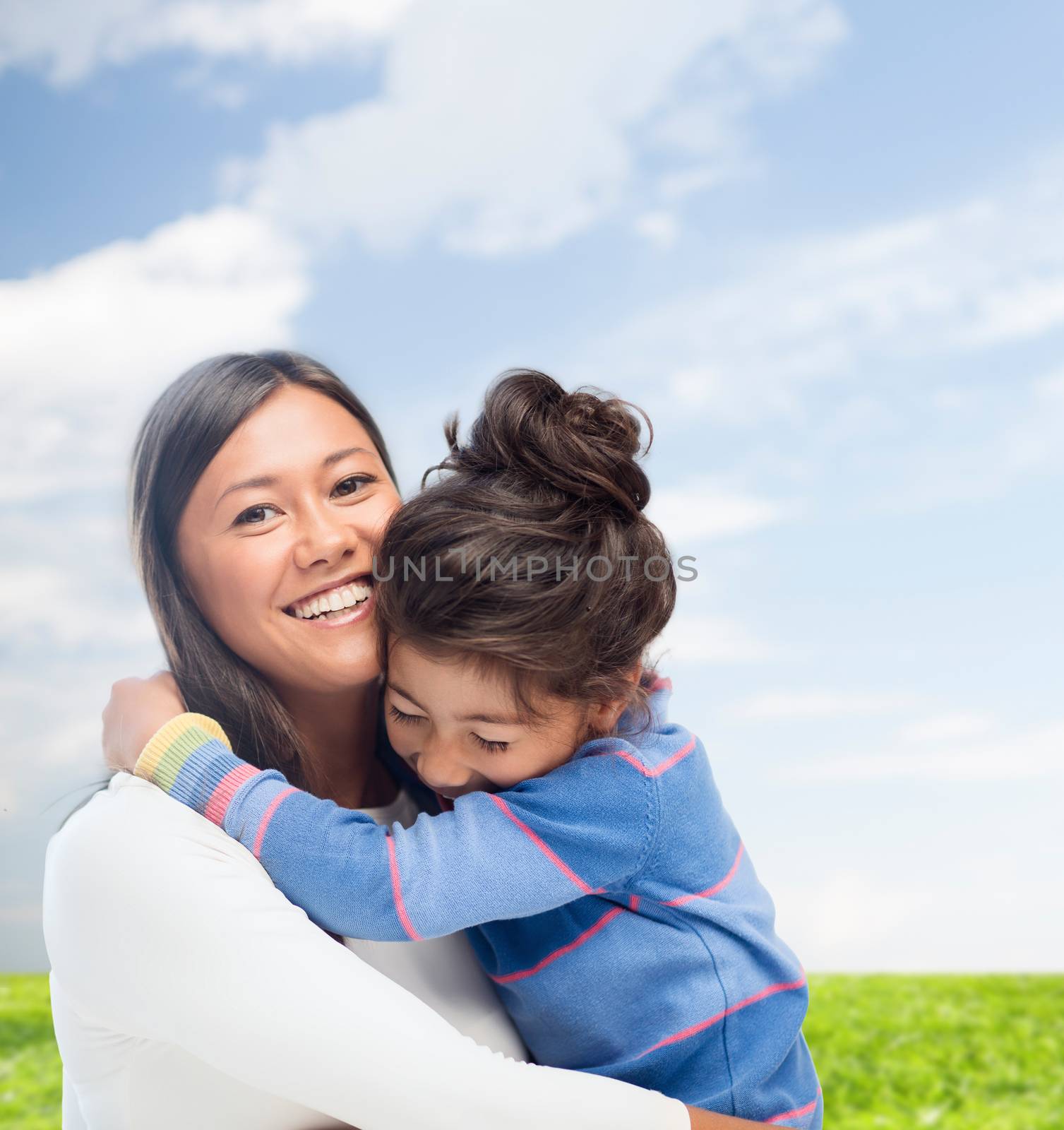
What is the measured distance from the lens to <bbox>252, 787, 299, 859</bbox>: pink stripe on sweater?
1426mm

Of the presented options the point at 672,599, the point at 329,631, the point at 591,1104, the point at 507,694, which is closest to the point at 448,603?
the point at 507,694

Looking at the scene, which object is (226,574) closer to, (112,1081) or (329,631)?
(329,631)

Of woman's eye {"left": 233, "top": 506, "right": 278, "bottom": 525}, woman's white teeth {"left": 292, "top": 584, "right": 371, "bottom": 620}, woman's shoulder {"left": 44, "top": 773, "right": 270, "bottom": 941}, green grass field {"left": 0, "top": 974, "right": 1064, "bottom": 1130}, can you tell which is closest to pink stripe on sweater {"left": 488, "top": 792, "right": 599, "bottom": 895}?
woman's shoulder {"left": 44, "top": 773, "right": 270, "bottom": 941}

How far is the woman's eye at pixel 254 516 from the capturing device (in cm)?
175

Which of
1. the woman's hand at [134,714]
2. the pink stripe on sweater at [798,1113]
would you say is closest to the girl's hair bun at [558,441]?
the woman's hand at [134,714]

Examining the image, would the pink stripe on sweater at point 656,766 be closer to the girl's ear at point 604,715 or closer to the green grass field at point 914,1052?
the girl's ear at point 604,715

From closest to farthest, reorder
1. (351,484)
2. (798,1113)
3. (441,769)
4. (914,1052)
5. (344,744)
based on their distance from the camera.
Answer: (441,769)
(798,1113)
(351,484)
(344,744)
(914,1052)

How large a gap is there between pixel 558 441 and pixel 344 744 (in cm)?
68

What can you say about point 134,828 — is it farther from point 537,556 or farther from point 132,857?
point 537,556

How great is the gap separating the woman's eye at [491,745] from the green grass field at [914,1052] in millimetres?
3548

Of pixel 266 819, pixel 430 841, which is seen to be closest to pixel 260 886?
pixel 266 819

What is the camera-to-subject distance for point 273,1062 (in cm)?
128

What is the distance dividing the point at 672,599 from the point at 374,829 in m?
0.58

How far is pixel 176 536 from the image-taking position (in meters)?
1.83
